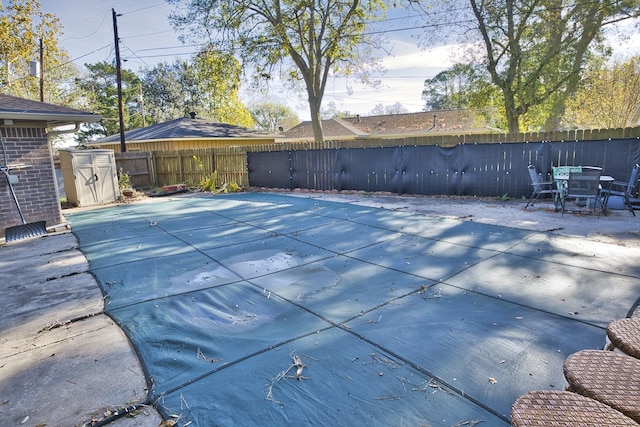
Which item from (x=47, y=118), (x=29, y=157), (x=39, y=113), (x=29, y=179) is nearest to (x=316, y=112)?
(x=47, y=118)

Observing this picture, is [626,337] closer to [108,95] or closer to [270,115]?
[108,95]

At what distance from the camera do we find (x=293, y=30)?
48.3ft

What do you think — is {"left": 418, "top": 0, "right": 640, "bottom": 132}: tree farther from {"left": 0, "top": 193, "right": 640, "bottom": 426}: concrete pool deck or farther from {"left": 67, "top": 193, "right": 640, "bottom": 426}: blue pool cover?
{"left": 67, "top": 193, "right": 640, "bottom": 426}: blue pool cover

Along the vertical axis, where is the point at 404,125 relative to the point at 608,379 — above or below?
above

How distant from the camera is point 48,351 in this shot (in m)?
2.40

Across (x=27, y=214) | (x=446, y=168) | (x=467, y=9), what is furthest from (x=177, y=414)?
(x=467, y=9)

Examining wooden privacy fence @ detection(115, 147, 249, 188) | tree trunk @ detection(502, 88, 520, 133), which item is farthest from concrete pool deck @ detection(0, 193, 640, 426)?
tree trunk @ detection(502, 88, 520, 133)

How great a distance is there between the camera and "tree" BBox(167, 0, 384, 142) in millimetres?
14172

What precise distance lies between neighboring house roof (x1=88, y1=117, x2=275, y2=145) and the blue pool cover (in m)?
12.9

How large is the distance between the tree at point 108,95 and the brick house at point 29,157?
2616 cm

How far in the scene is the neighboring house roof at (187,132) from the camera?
55.6 feet

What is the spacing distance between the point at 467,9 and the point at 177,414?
16.3 meters

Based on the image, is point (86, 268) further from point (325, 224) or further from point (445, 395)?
point (445, 395)

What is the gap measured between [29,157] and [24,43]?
49.7 feet
